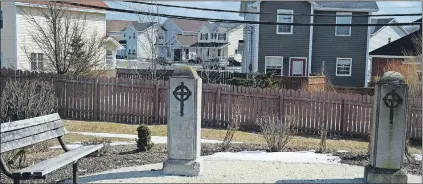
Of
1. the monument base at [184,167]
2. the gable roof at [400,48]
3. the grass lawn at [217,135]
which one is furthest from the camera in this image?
the gable roof at [400,48]

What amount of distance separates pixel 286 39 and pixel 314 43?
6.62 ft

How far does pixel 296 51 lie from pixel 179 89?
23.7 metres

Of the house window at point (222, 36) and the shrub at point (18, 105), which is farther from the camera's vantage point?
the house window at point (222, 36)

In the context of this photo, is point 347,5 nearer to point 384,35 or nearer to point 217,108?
point 217,108

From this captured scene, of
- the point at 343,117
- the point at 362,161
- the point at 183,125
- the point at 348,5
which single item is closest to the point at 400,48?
the point at 348,5

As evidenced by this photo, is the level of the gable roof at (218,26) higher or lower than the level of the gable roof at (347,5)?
higher

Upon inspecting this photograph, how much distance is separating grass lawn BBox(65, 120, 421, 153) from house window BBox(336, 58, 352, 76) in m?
18.2

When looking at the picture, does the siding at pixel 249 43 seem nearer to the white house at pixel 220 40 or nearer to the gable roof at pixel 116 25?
the white house at pixel 220 40

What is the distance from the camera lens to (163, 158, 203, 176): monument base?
7152mm

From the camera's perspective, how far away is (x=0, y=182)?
6707mm

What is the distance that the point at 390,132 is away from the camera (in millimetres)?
6773

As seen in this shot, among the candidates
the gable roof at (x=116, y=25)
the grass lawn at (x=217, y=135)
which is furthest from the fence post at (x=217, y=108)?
the gable roof at (x=116, y=25)

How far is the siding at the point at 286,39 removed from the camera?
29844mm

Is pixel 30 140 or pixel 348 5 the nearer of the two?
pixel 30 140
